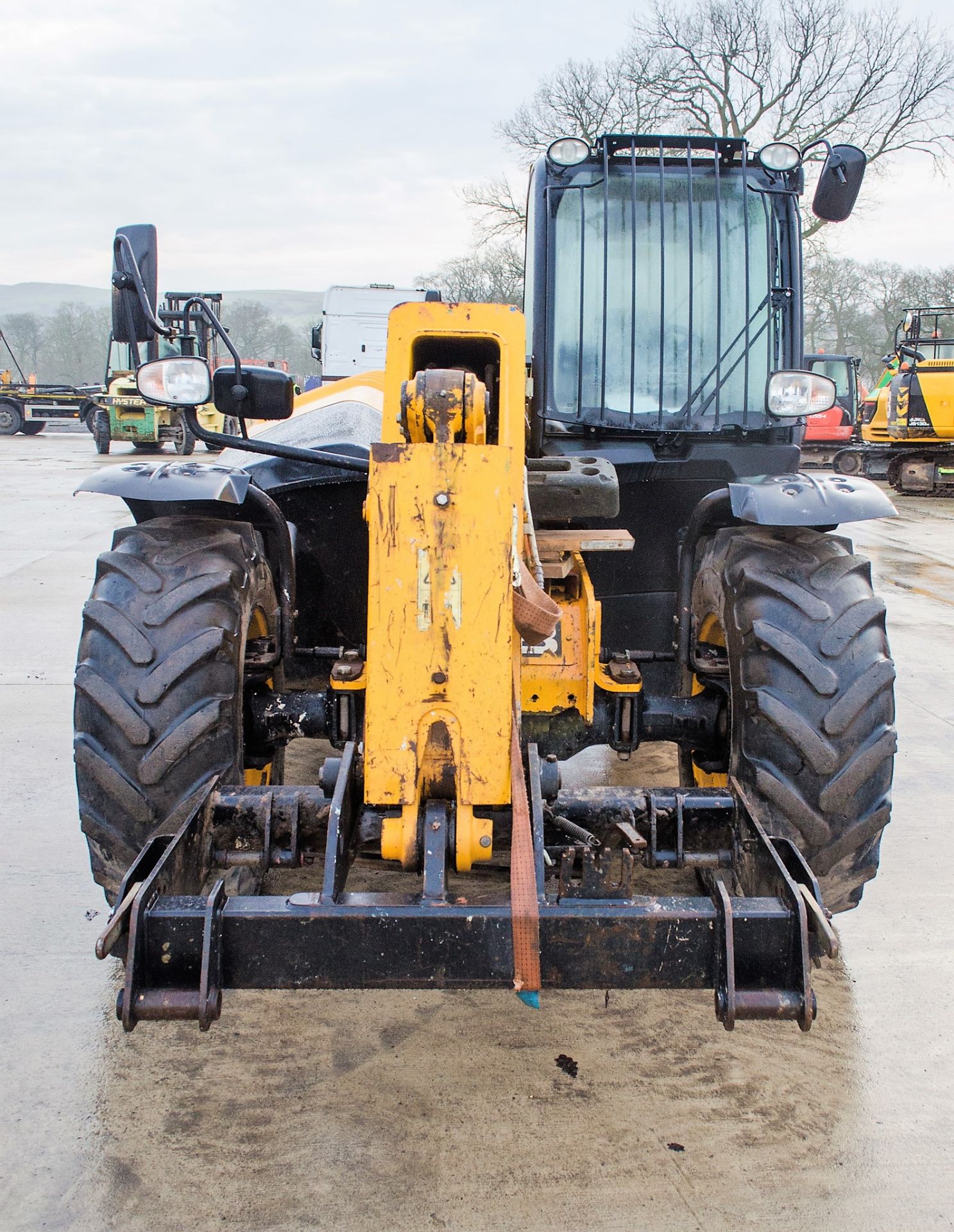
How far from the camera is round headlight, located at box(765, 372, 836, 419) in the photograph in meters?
3.82

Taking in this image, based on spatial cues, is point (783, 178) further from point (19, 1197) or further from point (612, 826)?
point (19, 1197)

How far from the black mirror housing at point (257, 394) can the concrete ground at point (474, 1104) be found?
1747 mm

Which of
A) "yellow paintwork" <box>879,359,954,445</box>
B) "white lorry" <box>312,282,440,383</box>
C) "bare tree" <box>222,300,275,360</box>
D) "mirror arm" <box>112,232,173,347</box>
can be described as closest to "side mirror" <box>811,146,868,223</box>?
"mirror arm" <box>112,232,173,347</box>

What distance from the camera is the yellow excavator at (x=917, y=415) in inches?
711

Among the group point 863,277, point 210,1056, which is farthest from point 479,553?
point 863,277

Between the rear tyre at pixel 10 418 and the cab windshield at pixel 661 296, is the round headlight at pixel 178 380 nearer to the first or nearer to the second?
the cab windshield at pixel 661 296

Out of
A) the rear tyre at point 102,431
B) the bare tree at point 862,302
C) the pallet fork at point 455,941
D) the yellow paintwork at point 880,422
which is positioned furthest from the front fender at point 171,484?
the bare tree at point 862,302

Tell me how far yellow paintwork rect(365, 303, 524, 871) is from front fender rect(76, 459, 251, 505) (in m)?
1.03

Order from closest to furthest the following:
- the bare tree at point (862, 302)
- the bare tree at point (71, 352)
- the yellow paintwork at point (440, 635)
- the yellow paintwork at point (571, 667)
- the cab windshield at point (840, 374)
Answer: the yellow paintwork at point (440, 635)
the yellow paintwork at point (571, 667)
the cab windshield at point (840, 374)
the bare tree at point (862, 302)
the bare tree at point (71, 352)

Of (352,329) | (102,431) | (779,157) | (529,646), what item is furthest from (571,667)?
(102,431)

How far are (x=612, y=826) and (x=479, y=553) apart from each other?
2.88 ft

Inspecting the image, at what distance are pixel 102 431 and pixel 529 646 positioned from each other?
24572mm

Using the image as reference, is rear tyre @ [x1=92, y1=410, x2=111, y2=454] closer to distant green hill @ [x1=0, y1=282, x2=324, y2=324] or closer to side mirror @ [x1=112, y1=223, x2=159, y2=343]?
side mirror @ [x1=112, y1=223, x2=159, y2=343]

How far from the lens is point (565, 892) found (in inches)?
92.1
